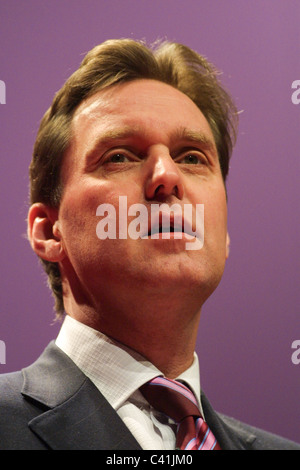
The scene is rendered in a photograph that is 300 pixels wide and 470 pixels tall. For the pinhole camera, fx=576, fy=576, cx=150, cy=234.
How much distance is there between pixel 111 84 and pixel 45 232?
0.42 meters

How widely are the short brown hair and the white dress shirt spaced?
0.29 m

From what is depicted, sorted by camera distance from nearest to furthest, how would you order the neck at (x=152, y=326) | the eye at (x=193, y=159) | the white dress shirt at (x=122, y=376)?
the white dress shirt at (x=122, y=376) → the neck at (x=152, y=326) → the eye at (x=193, y=159)

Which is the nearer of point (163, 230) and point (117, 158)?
point (163, 230)

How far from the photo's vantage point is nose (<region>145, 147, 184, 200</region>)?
4.19 feet

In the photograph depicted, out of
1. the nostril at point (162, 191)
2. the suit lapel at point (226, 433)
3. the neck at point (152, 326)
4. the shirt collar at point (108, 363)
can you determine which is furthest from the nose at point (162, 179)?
the suit lapel at point (226, 433)

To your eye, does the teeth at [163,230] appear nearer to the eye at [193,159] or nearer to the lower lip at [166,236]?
the lower lip at [166,236]

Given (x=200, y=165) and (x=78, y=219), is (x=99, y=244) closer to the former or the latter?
(x=78, y=219)

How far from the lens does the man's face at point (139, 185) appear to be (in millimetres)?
1263

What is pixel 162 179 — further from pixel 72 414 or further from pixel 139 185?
pixel 72 414

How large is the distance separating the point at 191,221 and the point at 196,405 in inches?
16.5

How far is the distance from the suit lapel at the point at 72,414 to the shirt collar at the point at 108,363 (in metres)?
0.04

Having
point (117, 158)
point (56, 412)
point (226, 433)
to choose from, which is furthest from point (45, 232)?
point (226, 433)

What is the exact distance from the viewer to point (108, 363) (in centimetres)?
131

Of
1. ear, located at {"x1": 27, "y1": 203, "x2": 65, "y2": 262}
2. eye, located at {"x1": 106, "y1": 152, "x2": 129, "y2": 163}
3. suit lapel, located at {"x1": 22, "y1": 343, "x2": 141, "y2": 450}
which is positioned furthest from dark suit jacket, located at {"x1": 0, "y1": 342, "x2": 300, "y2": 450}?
eye, located at {"x1": 106, "y1": 152, "x2": 129, "y2": 163}
